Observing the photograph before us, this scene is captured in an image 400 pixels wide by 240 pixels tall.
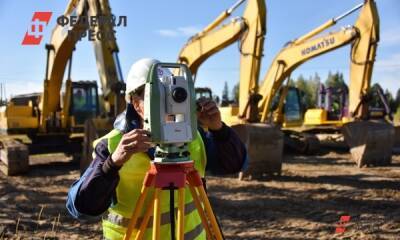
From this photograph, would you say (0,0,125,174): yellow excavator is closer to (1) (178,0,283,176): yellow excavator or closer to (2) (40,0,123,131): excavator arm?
(2) (40,0,123,131): excavator arm

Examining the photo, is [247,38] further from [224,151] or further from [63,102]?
[224,151]

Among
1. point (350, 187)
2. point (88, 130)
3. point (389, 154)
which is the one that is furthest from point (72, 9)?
point (389, 154)

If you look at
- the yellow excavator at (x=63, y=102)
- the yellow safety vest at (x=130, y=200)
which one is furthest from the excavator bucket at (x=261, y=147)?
the yellow safety vest at (x=130, y=200)

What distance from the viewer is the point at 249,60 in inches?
368

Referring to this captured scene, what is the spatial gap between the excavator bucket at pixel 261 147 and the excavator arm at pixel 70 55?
2.38 meters

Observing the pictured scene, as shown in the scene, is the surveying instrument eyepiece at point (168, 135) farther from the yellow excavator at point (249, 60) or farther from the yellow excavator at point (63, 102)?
the yellow excavator at point (249, 60)

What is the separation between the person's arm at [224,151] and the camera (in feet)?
6.32

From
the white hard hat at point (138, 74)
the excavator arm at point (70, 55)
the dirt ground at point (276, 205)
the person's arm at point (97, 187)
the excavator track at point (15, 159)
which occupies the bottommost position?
the dirt ground at point (276, 205)

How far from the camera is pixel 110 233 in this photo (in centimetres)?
176

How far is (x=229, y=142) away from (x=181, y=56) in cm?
957

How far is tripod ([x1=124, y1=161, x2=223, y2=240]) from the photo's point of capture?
1.53 m

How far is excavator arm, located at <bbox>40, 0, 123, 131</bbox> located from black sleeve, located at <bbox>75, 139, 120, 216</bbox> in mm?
5948

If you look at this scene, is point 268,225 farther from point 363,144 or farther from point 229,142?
point 363,144

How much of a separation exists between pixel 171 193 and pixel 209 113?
0.40 m
